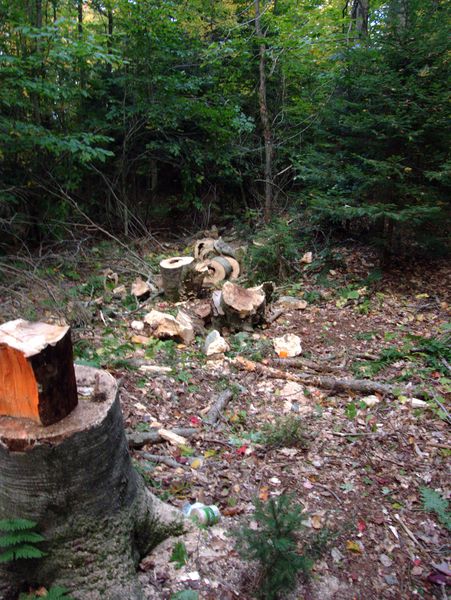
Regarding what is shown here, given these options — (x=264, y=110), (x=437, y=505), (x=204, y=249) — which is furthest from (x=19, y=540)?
(x=264, y=110)

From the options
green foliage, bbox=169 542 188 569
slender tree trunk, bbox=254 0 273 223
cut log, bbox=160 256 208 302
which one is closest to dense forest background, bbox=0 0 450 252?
slender tree trunk, bbox=254 0 273 223

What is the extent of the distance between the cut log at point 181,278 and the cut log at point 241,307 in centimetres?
112

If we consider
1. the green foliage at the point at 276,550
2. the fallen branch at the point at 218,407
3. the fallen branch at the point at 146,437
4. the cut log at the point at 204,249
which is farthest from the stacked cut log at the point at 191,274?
the green foliage at the point at 276,550

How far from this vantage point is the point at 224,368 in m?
4.32

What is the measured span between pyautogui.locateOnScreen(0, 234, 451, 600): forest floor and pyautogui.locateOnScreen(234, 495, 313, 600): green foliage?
0.16 metres

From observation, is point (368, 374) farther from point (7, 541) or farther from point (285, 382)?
point (7, 541)

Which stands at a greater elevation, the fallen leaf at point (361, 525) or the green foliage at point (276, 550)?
the green foliage at point (276, 550)

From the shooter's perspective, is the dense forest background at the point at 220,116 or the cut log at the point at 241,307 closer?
the cut log at the point at 241,307

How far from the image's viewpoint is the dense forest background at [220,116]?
18.9 ft

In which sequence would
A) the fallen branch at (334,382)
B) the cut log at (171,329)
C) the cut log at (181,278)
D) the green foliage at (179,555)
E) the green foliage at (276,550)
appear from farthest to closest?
1. the cut log at (181,278)
2. the cut log at (171,329)
3. the fallen branch at (334,382)
4. the green foliage at (179,555)
5. the green foliage at (276,550)

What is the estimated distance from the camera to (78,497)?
1.65 meters

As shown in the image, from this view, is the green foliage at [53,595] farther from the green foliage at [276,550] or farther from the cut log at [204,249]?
the cut log at [204,249]

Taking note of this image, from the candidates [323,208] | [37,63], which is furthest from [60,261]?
[323,208]

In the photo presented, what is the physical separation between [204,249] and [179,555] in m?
6.24
